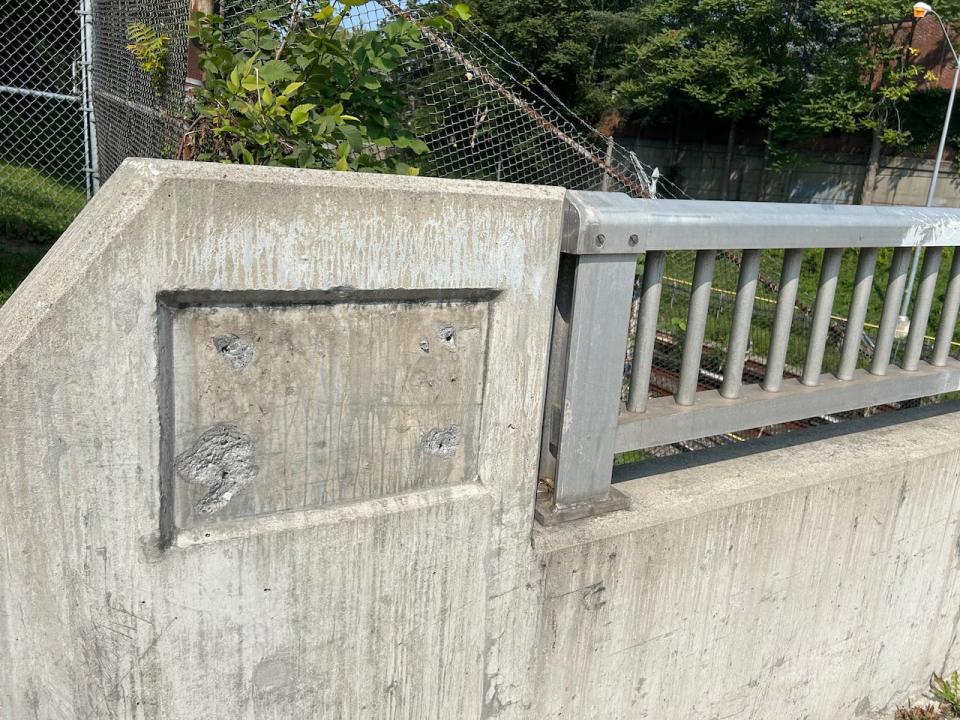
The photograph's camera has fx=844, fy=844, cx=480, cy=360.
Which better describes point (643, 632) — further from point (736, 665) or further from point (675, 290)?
point (675, 290)

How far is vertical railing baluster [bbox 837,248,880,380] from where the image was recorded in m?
2.72

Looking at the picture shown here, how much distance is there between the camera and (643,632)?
2381mm

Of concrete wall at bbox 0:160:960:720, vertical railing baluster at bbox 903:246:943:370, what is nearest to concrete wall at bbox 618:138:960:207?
→ vertical railing baluster at bbox 903:246:943:370

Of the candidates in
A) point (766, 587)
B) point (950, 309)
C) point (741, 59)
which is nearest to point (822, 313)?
point (950, 309)

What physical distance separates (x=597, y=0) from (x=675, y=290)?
111 feet

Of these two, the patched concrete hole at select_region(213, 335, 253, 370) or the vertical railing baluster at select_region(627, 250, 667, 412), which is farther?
the vertical railing baluster at select_region(627, 250, 667, 412)

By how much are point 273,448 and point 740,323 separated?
145cm

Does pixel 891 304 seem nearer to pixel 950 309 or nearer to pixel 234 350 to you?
pixel 950 309

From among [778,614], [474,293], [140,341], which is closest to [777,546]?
[778,614]

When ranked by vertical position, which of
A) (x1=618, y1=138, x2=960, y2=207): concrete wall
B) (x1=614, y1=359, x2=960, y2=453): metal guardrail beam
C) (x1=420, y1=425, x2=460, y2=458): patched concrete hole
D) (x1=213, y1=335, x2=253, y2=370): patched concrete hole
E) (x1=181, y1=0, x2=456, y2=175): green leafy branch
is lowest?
(x1=618, y1=138, x2=960, y2=207): concrete wall

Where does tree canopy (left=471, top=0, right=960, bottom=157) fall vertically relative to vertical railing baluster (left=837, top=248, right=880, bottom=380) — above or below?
above

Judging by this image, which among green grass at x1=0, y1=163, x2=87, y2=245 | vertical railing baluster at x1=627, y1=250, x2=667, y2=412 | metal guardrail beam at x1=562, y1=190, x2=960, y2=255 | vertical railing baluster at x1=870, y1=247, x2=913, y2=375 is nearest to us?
metal guardrail beam at x1=562, y1=190, x2=960, y2=255

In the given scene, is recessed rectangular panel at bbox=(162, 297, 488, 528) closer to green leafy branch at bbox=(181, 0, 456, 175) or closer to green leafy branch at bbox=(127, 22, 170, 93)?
green leafy branch at bbox=(181, 0, 456, 175)

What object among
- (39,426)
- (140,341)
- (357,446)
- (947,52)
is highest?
(947,52)
